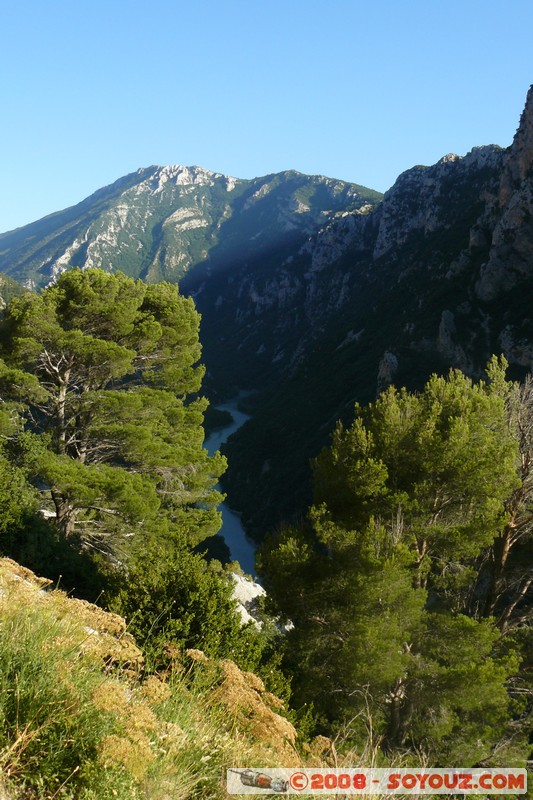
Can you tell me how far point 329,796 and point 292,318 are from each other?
557 feet

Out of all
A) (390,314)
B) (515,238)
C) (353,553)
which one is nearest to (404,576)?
(353,553)

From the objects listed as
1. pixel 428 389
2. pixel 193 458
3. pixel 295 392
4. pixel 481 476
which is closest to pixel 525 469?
pixel 481 476

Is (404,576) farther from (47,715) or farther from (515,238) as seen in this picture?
(515,238)

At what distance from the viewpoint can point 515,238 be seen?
208 feet

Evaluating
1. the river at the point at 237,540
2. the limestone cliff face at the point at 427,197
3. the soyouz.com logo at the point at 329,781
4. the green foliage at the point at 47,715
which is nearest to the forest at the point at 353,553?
the soyouz.com logo at the point at 329,781

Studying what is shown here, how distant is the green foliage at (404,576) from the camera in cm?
1023

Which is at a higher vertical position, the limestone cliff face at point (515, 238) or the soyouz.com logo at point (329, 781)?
the limestone cliff face at point (515, 238)

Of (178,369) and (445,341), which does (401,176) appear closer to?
(445,341)

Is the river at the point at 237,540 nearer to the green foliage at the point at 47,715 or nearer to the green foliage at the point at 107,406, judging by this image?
the green foliage at the point at 107,406

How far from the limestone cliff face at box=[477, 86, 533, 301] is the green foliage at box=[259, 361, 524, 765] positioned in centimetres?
5833

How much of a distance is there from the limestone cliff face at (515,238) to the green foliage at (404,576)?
5833 centimetres

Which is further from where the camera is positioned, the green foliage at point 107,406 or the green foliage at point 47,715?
the green foliage at point 107,406

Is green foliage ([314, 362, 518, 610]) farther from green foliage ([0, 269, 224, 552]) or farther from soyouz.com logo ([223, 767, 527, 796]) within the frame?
green foliage ([0, 269, 224, 552])

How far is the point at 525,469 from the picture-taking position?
40.8ft
